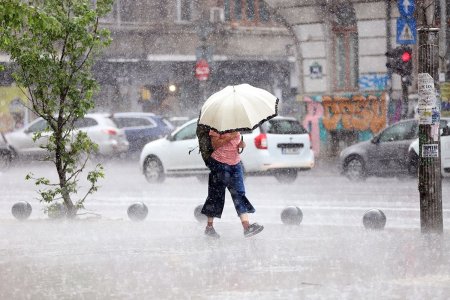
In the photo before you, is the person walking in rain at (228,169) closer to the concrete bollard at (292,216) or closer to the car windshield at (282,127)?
the concrete bollard at (292,216)

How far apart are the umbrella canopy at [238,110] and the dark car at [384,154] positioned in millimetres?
11521

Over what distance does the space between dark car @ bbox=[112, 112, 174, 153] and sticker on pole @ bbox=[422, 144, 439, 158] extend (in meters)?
24.4

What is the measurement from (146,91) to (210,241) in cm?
3881

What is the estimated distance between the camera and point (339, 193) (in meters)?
22.0

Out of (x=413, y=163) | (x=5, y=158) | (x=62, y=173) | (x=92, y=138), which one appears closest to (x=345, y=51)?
(x=92, y=138)

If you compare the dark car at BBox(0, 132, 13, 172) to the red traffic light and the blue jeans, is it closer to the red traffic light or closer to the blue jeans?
the red traffic light

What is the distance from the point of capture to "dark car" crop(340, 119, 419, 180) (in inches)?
996

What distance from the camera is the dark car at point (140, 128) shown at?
37.3 meters

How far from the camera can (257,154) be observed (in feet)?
81.2

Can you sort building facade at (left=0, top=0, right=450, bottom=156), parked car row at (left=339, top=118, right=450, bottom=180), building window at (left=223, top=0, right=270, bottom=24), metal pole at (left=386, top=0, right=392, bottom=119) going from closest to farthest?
1. parked car row at (left=339, top=118, right=450, bottom=180)
2. metal pole at (left=386, top=0, right=392, bottom=119)
3. building facade at (left=0, top=0, right=450, bottom=156)
4. building window at (left=223, top=0, right=270, bottom=24)

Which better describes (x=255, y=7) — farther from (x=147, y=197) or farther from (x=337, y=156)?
(x=147, y=197)

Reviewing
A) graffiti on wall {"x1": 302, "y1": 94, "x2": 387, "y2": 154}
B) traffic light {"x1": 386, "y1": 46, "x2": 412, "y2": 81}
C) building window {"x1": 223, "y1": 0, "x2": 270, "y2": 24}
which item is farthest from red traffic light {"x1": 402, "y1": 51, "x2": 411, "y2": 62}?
building window {"x1": 223, "y1": 0, "x2": 270, "y2": 24}

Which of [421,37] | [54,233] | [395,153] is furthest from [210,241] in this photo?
[395,153]

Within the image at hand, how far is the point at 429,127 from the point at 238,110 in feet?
6.93
